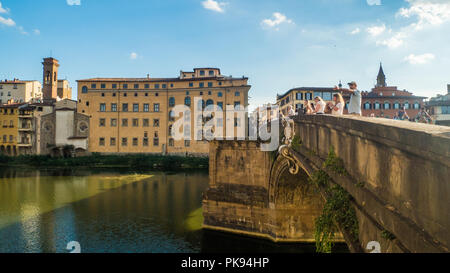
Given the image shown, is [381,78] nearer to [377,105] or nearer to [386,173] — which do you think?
[377,105]

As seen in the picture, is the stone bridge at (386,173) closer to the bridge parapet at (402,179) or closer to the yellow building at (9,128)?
the bridge parapet at (402,179)

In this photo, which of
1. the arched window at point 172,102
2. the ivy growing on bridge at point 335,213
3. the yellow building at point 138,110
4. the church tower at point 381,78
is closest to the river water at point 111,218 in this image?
the ivy growing on bridge at point 335,213

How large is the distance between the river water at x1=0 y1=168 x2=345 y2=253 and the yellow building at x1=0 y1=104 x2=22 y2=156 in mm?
24188

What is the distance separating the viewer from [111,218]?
853 inches

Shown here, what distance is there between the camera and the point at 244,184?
723 inches

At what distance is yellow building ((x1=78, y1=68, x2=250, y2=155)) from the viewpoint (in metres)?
53.9

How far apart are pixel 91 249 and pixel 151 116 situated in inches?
1595

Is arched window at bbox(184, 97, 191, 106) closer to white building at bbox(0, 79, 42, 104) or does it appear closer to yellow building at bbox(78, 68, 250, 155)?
yellow building at bbox(78, 68, 250, 155)

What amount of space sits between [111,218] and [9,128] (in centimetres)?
4957

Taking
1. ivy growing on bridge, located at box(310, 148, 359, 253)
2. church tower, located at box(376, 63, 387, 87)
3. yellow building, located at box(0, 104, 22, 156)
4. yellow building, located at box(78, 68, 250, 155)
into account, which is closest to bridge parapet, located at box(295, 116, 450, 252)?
ivy growing on bridge, located at box(310, 148, 359, 253)
